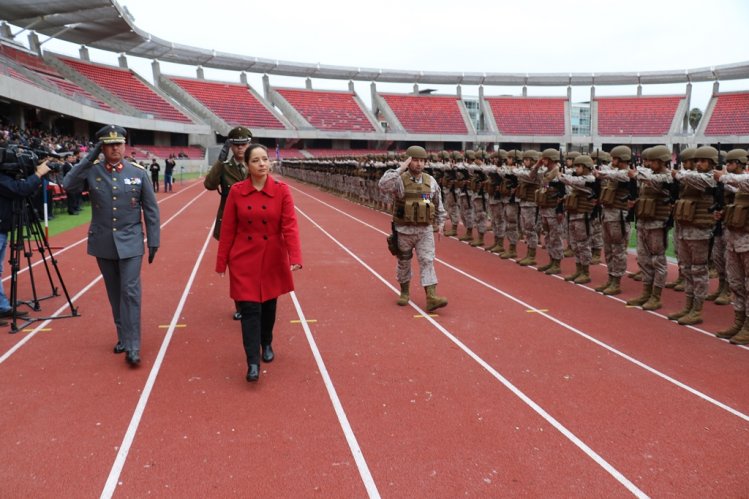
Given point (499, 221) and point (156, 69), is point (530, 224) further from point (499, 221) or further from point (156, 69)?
point (156, 69)

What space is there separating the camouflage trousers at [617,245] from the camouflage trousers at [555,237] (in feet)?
4.06

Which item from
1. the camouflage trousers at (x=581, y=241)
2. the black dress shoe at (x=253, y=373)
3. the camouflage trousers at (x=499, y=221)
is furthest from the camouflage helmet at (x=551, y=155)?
the black dress shoe at (x=253, y=373)

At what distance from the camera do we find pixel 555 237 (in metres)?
9.27

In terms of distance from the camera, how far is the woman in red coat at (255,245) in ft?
14.4

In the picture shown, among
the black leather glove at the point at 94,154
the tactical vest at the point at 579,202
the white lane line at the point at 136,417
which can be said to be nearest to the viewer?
the white lane line at the point at 136,417

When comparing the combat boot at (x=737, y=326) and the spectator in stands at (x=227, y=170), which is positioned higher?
the spectator in stands at (x=227, y=170)

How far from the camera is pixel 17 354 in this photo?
5.09m

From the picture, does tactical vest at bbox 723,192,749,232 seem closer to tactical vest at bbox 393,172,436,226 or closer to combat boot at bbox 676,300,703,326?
combat boot at bbox 676,300,703,326

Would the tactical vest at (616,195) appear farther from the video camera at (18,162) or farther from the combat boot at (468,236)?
the video camera at (18,162)

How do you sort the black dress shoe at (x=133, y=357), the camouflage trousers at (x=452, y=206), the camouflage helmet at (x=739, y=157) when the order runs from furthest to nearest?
the camouflage trousers at (x=452, y=206) < the camouflage helmet at (x=739, y=157) < the black dress shoe at (x=133, y=357)

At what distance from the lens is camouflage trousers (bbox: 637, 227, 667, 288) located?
7.07 metres

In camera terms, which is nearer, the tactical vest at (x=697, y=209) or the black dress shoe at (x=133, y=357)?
the black dress shoe at (x=133, y=357)

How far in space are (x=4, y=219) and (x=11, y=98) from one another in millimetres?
22395

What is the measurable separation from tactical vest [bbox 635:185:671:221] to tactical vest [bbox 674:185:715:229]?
1.84ft
